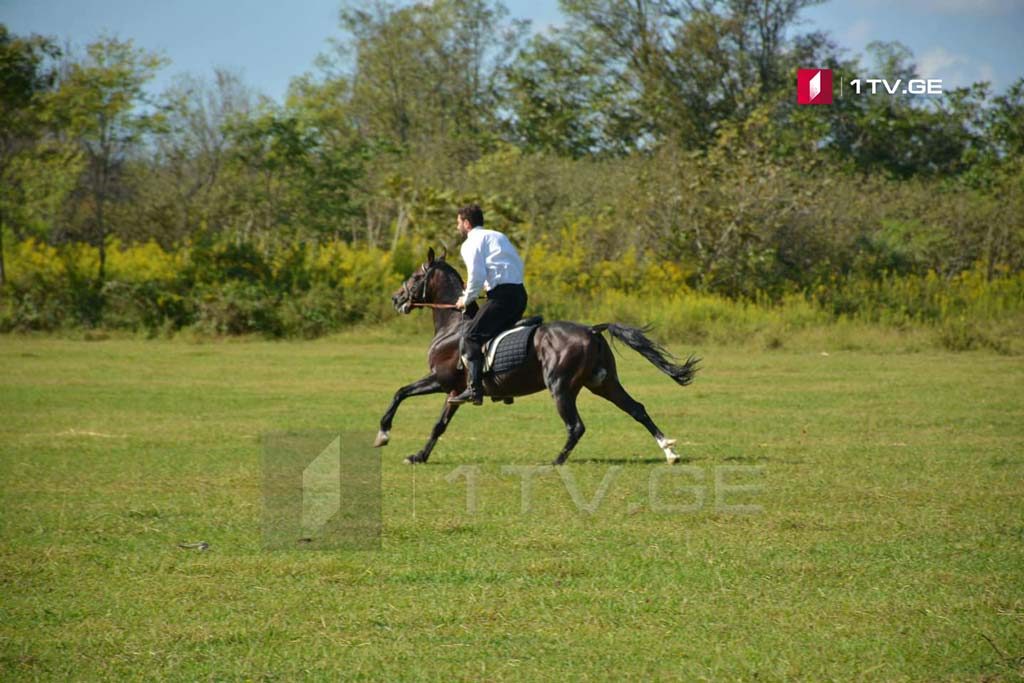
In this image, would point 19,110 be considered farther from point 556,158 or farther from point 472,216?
point 472,216

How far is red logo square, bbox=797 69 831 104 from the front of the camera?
3844cm

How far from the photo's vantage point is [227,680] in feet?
16.3

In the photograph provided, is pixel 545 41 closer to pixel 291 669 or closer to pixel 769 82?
pixel 769 82

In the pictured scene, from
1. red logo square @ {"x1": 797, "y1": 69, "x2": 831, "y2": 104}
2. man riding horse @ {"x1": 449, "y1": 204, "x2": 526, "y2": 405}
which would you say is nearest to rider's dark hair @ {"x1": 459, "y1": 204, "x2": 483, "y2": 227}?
man riding horse @ {"x1": 449, "y1": 204, "x2": 526, "y2": 405}

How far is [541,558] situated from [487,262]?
13.8ft

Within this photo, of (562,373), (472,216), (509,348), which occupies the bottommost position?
(562,373)

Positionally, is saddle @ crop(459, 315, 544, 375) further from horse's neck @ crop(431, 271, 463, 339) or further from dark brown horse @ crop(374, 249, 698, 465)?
horse's neck @ crop(431, 271, 463, 339)

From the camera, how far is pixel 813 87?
38.3 meters

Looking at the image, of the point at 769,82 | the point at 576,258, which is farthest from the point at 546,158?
the point at 769,82

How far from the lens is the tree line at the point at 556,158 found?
29.1m

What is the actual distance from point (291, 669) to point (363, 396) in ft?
39.7

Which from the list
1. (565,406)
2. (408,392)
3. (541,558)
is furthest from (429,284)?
(541,558)

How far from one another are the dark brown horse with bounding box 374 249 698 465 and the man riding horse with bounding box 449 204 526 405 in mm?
182

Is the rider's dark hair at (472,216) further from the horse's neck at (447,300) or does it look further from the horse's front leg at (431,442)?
the horse's front leg at (431,442)
